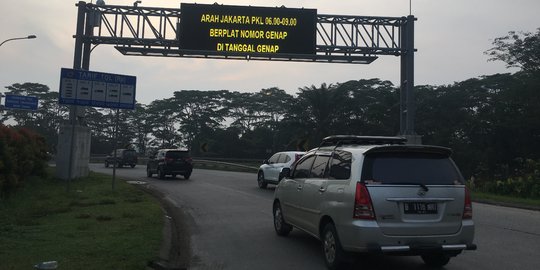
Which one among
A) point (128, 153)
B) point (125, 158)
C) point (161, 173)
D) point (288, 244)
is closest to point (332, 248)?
point (288, 244)

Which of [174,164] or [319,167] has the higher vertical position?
[319,167]

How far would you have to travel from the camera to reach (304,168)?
9.04m

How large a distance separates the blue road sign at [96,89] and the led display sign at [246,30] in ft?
18.7

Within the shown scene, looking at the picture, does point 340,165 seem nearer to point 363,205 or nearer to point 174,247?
point 363,205

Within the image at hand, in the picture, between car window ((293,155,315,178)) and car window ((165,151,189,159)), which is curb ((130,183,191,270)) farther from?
car window ((165,151,189,159))

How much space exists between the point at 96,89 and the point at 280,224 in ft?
34.9

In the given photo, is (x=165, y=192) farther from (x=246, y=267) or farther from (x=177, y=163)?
(x=246, y=267)

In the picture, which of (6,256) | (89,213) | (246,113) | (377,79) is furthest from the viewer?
(246,113)

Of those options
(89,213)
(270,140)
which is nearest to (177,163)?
(89,213)

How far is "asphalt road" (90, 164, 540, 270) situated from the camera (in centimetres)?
766

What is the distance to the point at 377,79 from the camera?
2827 inches

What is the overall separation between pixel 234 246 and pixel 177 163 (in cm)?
2047

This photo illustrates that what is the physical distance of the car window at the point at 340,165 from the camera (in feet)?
23.5

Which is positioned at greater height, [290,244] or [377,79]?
[377,79]
